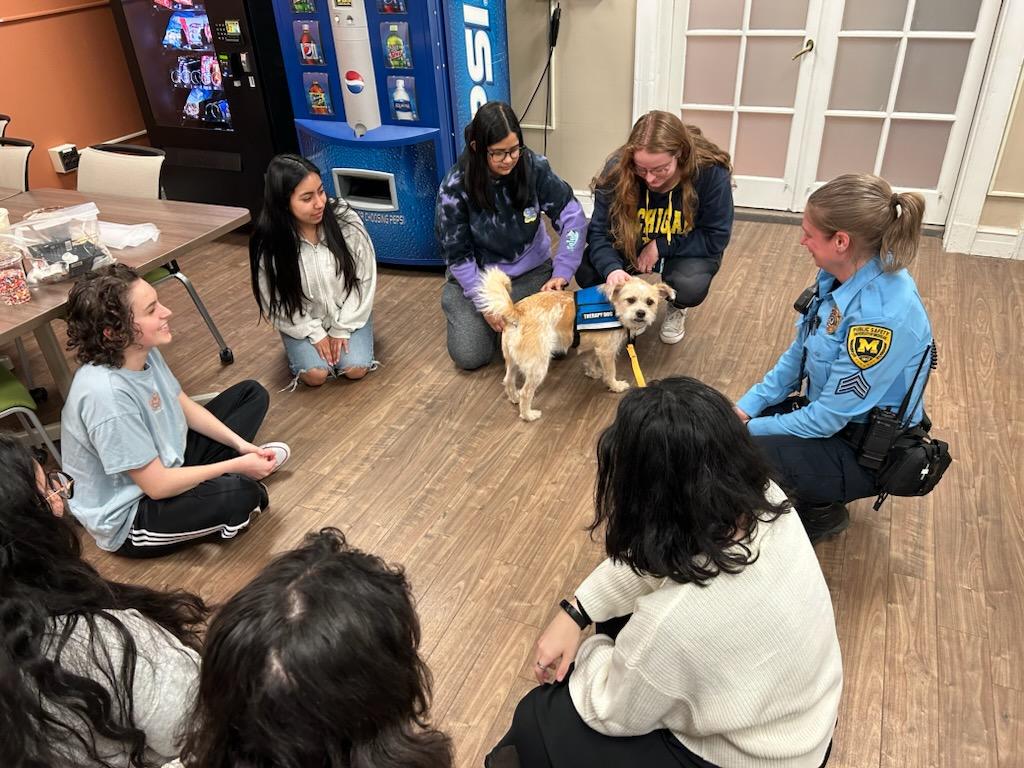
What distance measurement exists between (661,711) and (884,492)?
3.36 ft

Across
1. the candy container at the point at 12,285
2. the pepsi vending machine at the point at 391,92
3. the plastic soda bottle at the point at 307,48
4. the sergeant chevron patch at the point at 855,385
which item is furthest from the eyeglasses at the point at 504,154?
the candy container at the point at 12,285

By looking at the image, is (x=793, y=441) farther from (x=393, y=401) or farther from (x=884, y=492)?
(x=393, y=401)

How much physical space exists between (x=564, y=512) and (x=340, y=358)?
1198 millimetres

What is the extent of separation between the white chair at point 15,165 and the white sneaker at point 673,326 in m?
2.87

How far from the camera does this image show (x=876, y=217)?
1581mm

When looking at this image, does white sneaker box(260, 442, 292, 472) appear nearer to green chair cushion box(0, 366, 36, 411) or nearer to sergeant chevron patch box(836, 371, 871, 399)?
green chair cushion box(0, 366, 36, 411)

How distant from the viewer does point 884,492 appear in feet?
5.79

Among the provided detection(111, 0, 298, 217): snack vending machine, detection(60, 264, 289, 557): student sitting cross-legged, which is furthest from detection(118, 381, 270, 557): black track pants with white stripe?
detection(111, 0, 298, 217): snack vending machine

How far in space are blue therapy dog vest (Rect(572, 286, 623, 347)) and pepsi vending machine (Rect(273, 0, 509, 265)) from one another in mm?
1223

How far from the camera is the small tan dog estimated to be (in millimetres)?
2502

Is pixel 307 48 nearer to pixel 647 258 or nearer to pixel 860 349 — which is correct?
pixel 647 258

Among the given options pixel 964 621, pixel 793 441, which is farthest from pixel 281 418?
pixel 964 621

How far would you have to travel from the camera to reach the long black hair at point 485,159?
8.16ft

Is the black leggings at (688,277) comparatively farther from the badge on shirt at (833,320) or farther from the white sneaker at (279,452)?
the white sneaker at (279,452)
